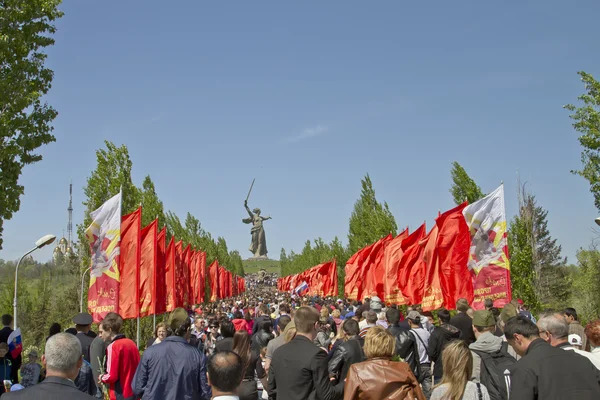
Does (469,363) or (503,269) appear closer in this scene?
(469,363)

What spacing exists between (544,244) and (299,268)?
45569 millimetres

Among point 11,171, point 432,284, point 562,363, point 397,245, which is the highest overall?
point 11,171

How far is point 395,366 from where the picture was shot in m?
5.09

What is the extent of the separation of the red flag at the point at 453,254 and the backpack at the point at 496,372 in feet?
28.6

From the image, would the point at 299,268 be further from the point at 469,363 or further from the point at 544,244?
the point at 469,363

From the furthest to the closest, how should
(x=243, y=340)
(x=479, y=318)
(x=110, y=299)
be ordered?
(x=110, y=299) → (x=243, y=340) → (x=479, y=318)

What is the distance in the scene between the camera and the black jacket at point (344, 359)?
26.4 feet

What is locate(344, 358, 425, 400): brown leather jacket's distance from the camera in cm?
494

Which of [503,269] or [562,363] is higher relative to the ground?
[503,269]

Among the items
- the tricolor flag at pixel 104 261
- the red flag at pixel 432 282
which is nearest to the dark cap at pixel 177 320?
the tricolor flag at pixel 104 261

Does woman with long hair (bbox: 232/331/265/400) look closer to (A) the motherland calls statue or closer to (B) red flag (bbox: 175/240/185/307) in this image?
(B) red flag (bbox: 175/240/185/307)

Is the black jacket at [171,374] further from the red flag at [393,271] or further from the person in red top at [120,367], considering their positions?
the red flag at [393,271]

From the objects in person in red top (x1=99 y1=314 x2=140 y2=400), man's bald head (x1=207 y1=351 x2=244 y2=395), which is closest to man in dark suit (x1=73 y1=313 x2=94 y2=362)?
person in red top (x1=99 y1=314 x2=140 y2=400)

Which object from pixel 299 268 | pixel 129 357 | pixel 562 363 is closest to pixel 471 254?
pixel 129 357
